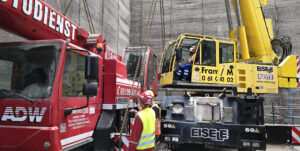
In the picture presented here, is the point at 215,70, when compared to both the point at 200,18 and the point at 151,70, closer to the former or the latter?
the point at 151,70

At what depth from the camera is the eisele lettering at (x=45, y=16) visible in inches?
110

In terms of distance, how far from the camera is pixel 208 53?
22.6 feet

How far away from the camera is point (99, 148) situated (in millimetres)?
3707

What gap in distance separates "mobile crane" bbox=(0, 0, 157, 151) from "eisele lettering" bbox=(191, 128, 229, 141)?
221 centimetres

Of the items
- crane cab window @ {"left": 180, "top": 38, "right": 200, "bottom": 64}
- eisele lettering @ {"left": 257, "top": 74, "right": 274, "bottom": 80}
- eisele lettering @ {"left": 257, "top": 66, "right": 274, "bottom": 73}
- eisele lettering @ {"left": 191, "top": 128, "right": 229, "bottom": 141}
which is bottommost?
eisele lettering @ {"left": 191, "top": 128, "right": 229, "bottom": 141}

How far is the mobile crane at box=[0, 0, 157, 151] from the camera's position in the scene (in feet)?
8.32

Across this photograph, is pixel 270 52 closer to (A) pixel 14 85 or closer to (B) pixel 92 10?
(B) pixel 92 10

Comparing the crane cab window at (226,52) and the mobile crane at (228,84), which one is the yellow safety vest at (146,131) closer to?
the mobile crane at (228,84)

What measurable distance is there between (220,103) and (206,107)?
13.5 inches

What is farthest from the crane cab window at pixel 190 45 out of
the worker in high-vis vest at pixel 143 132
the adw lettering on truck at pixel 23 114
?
the adw lettering on truck at pixel 23 114

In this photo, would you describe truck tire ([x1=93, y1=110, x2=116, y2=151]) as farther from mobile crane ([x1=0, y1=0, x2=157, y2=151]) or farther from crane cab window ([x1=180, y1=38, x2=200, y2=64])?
crane cab window ([x1=180, y1=38, x2=200, y2=64])

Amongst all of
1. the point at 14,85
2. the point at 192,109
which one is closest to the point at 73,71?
the point at 14,85

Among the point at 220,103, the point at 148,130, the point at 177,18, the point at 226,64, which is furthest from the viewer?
the point at 177,18

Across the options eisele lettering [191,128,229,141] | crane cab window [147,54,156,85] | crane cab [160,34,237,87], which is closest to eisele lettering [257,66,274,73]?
crane cab [160,34,237,87]
